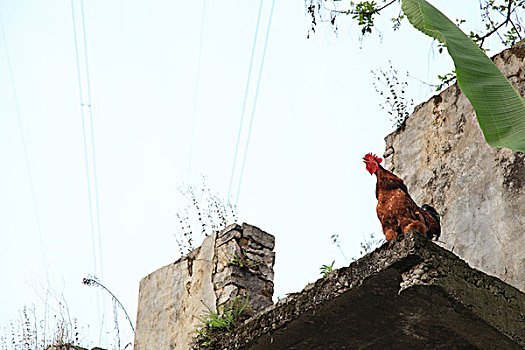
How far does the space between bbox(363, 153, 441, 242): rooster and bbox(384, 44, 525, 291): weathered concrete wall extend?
2.55 feet

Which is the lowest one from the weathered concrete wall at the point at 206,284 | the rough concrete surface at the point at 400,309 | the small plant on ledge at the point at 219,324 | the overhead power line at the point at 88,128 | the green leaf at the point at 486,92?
the rough concrete surface at the point at 400,309

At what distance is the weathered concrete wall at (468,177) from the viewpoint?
445 cm

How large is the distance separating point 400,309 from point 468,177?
1821 mm

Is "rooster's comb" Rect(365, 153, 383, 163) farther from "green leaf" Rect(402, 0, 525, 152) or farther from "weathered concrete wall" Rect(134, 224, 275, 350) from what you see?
"weathered concrete wall" Rect(134, 224, 275, 350)

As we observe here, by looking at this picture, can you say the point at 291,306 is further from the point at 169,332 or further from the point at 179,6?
the point at 179,6

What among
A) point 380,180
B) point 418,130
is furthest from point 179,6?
point 380,180

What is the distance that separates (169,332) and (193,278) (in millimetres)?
574

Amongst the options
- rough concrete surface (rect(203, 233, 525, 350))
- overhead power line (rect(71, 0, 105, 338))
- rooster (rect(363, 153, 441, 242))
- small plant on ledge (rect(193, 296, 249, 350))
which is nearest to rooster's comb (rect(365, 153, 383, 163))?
rooster (rect(363, 153, 441, 242))

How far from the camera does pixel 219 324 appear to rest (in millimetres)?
4805

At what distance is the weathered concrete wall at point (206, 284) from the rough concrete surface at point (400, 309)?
1.73 meters

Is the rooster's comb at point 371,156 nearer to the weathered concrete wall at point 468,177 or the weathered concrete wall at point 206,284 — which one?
the weathered concrete wall at point 468,177

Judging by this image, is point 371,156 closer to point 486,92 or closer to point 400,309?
point 400,309

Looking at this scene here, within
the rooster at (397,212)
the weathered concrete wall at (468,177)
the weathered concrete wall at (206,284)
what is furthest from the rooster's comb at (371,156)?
the weathered concrete wall at (206,284)

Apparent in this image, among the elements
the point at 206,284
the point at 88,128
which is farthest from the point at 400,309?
the point at 88,128
